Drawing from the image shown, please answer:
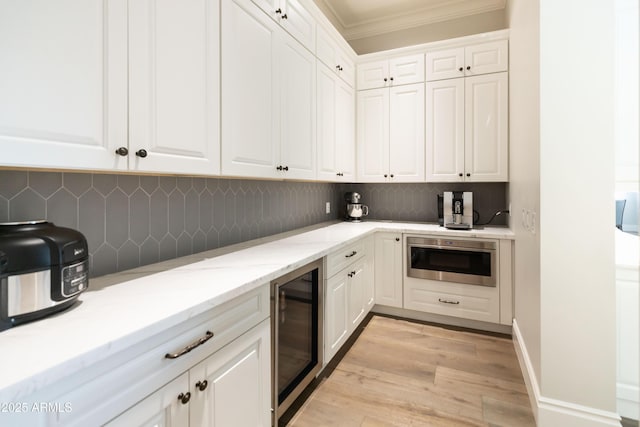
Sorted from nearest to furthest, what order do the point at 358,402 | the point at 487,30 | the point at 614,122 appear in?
the point at 614,122
the point at 358,402
the point at 487,30

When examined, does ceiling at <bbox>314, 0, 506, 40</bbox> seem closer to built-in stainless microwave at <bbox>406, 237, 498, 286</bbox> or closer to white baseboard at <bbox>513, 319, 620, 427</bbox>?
built-in stainless microwave at <bbox>406, 237, 498, 286</bbox>

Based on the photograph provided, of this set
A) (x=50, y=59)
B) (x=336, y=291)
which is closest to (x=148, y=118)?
(x=50, y=59)

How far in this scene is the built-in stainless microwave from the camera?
268 centimetres

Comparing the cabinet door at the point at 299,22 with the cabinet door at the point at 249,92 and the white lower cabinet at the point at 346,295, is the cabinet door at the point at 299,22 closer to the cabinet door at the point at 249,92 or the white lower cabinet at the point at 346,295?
the cabinet door at the point at 249,92

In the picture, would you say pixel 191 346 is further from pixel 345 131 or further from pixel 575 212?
pixel 345 131

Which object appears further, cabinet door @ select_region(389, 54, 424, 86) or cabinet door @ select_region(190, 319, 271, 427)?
cabinet door @ select_region(389, 54, 424, 86)

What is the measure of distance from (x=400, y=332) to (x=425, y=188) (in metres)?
1.57

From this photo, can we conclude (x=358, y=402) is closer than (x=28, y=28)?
No

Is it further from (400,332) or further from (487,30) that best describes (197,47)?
(487,30)

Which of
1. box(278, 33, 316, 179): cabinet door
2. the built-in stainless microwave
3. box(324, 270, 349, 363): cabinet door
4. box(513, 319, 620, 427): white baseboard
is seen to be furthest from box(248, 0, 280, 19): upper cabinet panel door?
box(513, 319, 620, 427): white baseboard

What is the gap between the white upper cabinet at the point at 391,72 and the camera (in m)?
3.17

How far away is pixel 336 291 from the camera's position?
216cm

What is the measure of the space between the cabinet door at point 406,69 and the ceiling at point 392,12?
2.28ft

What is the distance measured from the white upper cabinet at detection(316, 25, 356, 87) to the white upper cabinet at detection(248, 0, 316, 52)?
13 cm
